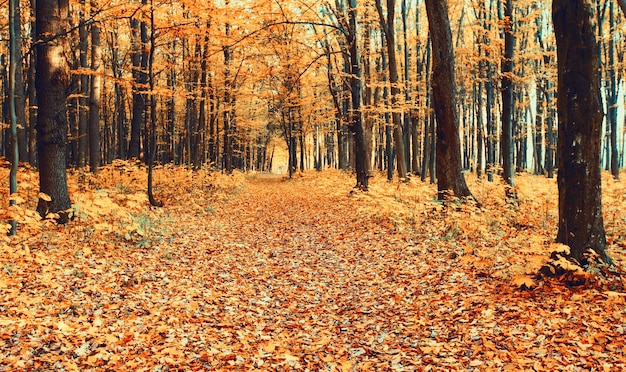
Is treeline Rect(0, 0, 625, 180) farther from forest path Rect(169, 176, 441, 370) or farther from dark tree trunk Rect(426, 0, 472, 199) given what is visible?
forest path Rect(169, 176, 441, 370)

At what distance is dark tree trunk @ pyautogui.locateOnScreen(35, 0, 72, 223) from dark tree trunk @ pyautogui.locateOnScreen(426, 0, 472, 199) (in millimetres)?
9055

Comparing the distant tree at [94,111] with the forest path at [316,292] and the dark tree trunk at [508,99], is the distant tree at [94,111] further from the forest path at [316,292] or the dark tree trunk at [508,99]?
the dark tree trunk at [508,99]

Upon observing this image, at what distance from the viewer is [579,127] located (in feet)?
16.9

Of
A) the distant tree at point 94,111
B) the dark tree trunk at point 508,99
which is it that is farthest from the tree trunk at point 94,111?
the dark tree trunk at point 508,99

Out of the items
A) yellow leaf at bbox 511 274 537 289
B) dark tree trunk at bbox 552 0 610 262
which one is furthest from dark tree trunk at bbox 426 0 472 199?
yellow leaf at bbox 511 274 537 289

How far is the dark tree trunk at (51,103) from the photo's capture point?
861cm

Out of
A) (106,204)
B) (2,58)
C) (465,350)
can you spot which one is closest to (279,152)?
(2,58)

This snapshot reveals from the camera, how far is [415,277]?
22.4ft

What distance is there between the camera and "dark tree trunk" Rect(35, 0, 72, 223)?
339 inches

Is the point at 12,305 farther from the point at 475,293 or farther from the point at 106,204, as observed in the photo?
the point at 475,293

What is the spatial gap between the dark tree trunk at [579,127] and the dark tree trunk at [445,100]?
15.5ft

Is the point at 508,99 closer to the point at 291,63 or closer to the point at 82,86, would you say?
the point at 291,63

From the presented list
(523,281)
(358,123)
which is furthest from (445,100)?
(358,123)

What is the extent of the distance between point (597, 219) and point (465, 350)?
2749 millimetres
